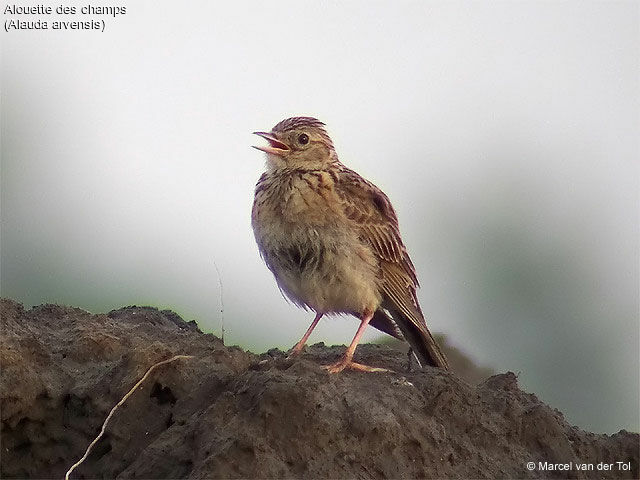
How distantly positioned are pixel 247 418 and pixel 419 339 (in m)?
2.21

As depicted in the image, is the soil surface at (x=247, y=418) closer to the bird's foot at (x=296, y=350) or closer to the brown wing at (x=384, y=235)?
→ the bird's foot at (x=296, y=350)

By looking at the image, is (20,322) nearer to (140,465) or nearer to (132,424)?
(132,424)

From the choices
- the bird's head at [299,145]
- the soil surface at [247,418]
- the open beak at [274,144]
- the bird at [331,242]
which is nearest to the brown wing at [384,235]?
the bird at [331,242]

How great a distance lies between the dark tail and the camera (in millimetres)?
6273

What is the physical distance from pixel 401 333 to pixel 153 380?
81.9 inches

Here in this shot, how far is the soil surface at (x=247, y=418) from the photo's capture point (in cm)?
435

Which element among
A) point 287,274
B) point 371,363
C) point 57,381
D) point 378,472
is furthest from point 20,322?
point 378,472

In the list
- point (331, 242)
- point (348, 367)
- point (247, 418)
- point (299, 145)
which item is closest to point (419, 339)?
point (348, 367)

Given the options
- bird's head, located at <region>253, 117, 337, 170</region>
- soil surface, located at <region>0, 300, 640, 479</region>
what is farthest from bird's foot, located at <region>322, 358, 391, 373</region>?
bird's head, located at <region>253, 117, 337, 170</region>

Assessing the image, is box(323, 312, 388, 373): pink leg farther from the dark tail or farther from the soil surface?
the dark tail

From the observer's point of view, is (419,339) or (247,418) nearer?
(247,418)

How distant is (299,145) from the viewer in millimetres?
6531

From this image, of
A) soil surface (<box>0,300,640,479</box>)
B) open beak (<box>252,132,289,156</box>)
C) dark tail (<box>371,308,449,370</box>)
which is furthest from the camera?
open beak (<box>252,132,289,156</box>)

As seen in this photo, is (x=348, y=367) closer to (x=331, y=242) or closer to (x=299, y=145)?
(x=331, y=242)
